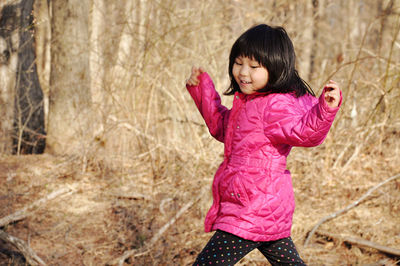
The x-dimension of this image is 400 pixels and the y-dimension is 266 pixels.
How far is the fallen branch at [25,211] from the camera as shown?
144 inches

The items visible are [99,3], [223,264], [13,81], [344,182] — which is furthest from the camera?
[99,3]

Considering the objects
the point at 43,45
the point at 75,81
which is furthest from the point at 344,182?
the point at 43,45

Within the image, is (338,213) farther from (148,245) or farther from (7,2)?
(7,2)

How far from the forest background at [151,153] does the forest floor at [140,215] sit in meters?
0.01

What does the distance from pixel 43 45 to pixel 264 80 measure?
749cm

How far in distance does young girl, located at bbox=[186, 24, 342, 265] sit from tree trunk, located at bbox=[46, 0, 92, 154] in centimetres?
378

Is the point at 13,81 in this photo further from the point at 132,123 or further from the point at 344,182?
the point at 344,182

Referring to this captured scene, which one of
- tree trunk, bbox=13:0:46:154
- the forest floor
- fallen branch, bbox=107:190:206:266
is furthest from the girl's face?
tree trunk, bbox=13:0:46:154

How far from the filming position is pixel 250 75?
221cm

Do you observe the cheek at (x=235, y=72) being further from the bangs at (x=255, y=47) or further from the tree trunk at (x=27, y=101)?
the tree trunk at (x=27, y=101)

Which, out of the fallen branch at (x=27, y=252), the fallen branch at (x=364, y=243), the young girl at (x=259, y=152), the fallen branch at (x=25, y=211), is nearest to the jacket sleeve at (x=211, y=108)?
the young girl at (x=259, y=152)

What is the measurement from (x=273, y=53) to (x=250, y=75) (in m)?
0.15

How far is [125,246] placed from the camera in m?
3.62

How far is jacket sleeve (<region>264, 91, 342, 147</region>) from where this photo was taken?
1.99m
